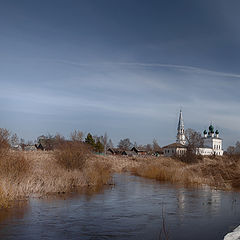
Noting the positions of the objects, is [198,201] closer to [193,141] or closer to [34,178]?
[34,178]

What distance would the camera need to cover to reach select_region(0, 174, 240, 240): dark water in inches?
449

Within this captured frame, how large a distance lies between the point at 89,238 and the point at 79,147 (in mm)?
14972

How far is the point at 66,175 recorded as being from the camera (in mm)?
22078

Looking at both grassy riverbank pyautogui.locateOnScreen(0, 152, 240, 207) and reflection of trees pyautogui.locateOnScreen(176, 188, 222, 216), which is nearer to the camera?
reflection of trees pyautogui.locateOnScreen(176, 188, 222, 216)

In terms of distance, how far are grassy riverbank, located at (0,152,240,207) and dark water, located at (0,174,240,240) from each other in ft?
4.32

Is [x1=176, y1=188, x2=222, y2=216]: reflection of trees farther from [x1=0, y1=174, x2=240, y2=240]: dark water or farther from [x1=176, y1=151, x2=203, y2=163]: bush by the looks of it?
[x1=176, y1=151, x2=203, y2=163]: bush

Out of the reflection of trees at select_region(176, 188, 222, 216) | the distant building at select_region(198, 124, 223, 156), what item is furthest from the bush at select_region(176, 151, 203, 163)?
the distant building at select_region(198, 124, 223, 156)

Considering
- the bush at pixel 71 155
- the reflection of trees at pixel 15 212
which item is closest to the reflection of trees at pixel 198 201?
the reflection of trees at pixel 15 212

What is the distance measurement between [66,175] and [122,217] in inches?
346

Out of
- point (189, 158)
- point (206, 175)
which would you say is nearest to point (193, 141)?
point (189, 158)

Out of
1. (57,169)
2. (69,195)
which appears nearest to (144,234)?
(69,195)

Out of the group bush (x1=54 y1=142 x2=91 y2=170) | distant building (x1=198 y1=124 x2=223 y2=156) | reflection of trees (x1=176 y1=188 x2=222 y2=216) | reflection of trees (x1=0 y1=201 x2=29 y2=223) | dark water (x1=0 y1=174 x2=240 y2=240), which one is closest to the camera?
dark water (x1=0 y1=174 x2=240 y2=240)

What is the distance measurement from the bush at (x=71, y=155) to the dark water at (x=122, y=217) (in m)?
4.91

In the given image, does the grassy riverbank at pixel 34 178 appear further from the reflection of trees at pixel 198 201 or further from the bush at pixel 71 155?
the reflection of trees at pixel 198 201
